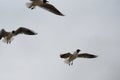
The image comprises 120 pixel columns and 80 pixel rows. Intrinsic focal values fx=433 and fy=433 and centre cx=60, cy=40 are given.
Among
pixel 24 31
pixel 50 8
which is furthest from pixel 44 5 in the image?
pixel 24 31

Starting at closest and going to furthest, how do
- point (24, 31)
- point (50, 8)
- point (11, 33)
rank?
point (11, 33), point (24, 31), point (50, 8)

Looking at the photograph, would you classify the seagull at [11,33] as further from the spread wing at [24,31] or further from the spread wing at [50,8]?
the spread wing at [50,8]

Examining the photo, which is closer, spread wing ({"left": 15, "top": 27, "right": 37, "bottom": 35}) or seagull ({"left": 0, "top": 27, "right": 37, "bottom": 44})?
seagull ({"left": 0, "top": 27, "right": 37, "bottom": 44})

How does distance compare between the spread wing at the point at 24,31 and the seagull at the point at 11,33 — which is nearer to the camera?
the seagull at the point at 11,33

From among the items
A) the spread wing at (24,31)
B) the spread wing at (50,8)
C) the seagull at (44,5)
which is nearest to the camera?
the seagull at (44,5)

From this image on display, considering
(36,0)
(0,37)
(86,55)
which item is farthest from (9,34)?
(86,55)

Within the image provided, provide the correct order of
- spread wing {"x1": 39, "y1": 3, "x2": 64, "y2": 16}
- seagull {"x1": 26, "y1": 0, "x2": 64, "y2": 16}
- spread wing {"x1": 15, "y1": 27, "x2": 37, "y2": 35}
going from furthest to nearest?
1. spread wing {"x1": 39, "y1": 3, "x2": 64, "y2": 16}
2. spread wing {"x1": 15, "y1": 27, "x2": 37, "y2": 35}
3. seagull {"x1": 26, "y1": 0, "x2": 64, "y2": 16}

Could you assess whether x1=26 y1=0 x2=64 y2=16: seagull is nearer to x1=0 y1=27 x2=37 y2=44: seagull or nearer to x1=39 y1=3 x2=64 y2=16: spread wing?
x1=39 y1=3 x2=64 y2=16: spread wing

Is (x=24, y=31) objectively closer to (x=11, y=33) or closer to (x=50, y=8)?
(x=11, y=33)

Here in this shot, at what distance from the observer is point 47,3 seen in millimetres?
19141

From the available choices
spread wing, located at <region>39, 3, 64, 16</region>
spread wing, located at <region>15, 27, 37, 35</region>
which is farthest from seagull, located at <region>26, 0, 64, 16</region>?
spread wing, located at <region>15, 27, 37, 35</region>

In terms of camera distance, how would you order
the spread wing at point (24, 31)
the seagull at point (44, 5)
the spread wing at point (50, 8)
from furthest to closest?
the spread wing at point (50, 8), the spread wing at point (24, 31), the seagull at point (44, 5)

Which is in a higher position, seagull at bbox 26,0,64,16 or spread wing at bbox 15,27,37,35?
seagull at bbox 26,0,64,16

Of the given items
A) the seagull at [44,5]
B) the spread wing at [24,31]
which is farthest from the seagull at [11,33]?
the seagull at [44,5]
